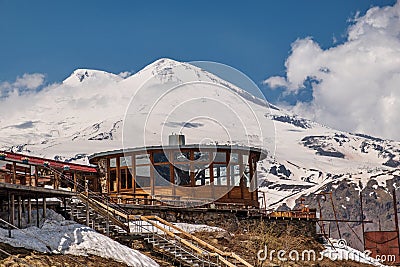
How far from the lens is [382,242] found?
5000cm

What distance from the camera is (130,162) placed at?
4162 centimetres

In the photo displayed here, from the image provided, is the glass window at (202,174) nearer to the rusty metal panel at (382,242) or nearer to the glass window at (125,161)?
the glass window at (125,161)

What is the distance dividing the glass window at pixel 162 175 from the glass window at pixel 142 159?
659 mm

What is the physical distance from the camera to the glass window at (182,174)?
40.8 meters

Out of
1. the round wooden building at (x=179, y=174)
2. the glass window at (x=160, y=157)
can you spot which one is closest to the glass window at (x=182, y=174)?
the round wooden building at (x=179, y=174)

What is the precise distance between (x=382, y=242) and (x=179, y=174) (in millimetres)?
16967

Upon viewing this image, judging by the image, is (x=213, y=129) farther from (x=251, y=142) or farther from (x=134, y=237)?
(x=134, y=237)

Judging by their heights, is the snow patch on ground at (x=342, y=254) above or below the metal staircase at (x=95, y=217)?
below

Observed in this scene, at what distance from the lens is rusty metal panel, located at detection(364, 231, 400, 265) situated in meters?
49.7

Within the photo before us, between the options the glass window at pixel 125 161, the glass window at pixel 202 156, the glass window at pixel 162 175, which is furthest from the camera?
the glass window at pixel 125 161

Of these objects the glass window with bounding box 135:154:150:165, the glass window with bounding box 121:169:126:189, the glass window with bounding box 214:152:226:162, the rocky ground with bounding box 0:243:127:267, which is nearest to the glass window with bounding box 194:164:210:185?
the glass window with bounding box 214:152:226:162

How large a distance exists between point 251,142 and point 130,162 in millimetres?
9507

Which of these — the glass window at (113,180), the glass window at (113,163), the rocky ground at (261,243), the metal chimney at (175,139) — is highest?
the metal chimney at (175,139)

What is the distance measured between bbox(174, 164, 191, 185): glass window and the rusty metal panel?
15.3 metres
